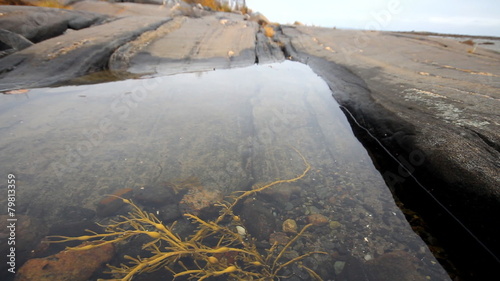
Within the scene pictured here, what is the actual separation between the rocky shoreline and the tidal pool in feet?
1.11

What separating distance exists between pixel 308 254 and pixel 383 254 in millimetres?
443

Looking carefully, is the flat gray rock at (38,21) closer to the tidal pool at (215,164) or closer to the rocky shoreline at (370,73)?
the rocky shoreline at (370,73)

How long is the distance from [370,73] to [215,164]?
3.66m

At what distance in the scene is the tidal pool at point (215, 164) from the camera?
5.01 feet

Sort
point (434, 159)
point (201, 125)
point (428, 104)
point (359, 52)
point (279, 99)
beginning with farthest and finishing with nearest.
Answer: point (359, 52), point (279, 99), point (201, 125), point (428, 104), point (434, 159)

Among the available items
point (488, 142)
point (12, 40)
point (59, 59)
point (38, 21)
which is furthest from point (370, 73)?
point (38, 21)

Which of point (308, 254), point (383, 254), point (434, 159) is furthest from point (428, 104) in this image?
point (308, 254)

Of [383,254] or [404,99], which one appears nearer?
[383,254]

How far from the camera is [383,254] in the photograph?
4.72ft

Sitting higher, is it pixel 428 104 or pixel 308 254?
pixel 428 104

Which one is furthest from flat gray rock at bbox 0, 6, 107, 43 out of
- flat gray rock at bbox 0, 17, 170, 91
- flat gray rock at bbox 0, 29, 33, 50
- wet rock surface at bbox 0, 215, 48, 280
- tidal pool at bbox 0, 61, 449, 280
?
wet rock surface at bbox 0, 215, 48, 280

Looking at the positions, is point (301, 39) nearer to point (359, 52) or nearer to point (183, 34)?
point (359, 52)

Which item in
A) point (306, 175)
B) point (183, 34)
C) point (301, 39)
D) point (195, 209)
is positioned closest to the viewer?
point (195, 209)

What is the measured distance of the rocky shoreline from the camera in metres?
1.75
